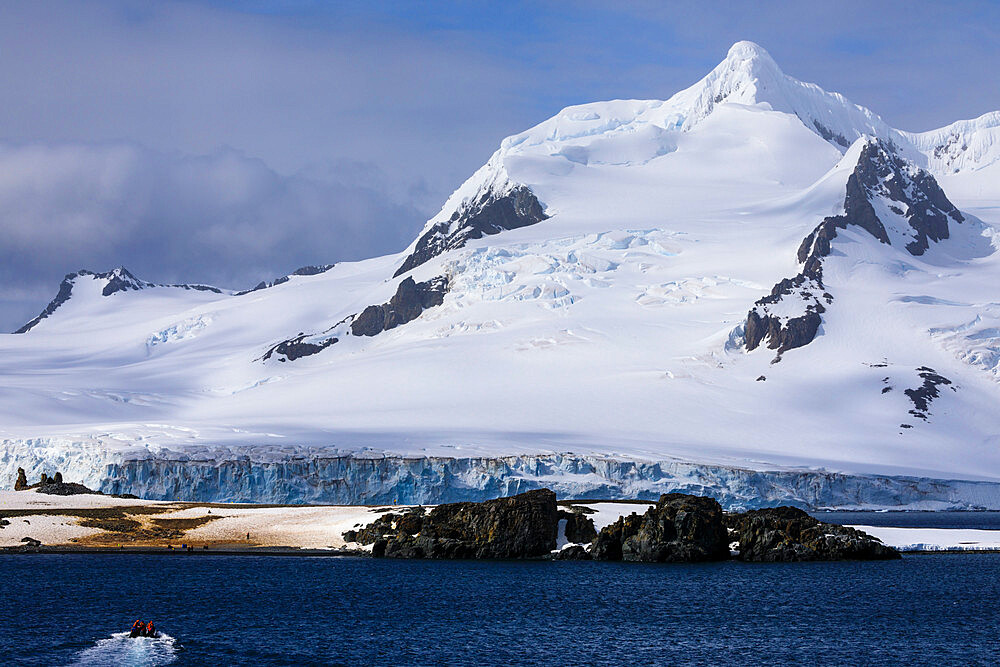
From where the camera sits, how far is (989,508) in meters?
179

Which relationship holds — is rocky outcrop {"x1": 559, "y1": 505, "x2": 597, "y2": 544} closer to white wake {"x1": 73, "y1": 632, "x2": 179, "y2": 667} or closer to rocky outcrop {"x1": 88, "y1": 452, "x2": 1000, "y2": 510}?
white wake {"x1": 73, "y1": 632, "x2": 179, "y2": 667}

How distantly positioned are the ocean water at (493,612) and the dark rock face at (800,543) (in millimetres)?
2362

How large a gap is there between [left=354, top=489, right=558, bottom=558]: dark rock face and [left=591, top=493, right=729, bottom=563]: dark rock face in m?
4.58

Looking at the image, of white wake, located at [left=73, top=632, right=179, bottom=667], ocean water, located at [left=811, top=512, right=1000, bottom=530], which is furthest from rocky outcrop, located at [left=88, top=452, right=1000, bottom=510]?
white wake, located at [left=73, top=632, right=179, bottom=667]

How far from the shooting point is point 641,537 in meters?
96.5

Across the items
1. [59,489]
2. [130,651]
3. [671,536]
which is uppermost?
[59,489]

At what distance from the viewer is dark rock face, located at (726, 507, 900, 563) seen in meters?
97.1

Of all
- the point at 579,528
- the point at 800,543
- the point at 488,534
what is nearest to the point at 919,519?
the point at 800,543

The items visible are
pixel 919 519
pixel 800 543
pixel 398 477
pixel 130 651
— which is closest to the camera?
pixel 130 651

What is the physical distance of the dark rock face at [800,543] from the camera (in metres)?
97.1

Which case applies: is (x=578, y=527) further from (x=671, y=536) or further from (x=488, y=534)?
(x=671, y=536)

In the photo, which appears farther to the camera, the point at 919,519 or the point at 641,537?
the point at 919,519

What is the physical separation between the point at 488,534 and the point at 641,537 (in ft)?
38.7

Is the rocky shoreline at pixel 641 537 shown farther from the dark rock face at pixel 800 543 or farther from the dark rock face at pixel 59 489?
the dark rock face at pixel 59 489
